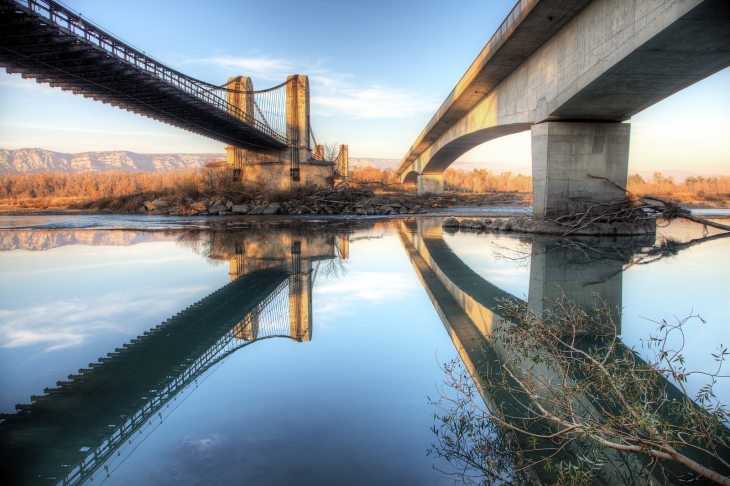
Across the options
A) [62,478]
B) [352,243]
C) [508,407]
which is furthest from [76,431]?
[352,243]

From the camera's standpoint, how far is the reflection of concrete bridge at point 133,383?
8.63ft

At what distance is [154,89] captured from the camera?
68.0 ft

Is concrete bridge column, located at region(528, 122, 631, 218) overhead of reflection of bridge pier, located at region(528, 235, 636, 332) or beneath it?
overhead

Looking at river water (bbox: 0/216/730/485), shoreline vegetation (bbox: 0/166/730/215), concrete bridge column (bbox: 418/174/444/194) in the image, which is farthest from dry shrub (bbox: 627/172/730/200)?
river water (bbox: 0/216/730/485)

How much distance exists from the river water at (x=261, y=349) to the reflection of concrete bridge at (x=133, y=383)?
2 cm

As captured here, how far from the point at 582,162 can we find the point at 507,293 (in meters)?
10.1

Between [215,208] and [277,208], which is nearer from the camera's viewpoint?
[277,208]

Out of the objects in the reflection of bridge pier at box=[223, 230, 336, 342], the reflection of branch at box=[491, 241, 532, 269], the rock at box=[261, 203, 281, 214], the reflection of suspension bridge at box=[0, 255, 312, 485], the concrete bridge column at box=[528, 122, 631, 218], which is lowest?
the reflection of suspension bridge at box=[0, 255, 312, 485]

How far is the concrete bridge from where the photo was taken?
30.1ft

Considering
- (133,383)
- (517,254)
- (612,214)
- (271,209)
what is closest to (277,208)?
(271,209)

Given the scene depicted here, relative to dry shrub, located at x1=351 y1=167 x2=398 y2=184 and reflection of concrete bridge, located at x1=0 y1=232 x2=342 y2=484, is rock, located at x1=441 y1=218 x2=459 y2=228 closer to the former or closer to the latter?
reflection of concrete bridge, located at x1=0 y1=232 x2=342 y2=484

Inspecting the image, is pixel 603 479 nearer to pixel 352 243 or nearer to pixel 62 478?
pixel 62 478

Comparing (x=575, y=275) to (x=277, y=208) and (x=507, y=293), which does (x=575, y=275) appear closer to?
(x=507, y=293)

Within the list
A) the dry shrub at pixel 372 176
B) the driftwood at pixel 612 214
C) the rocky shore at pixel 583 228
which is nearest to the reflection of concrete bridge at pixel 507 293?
the rocky shore at pixel 583 228
